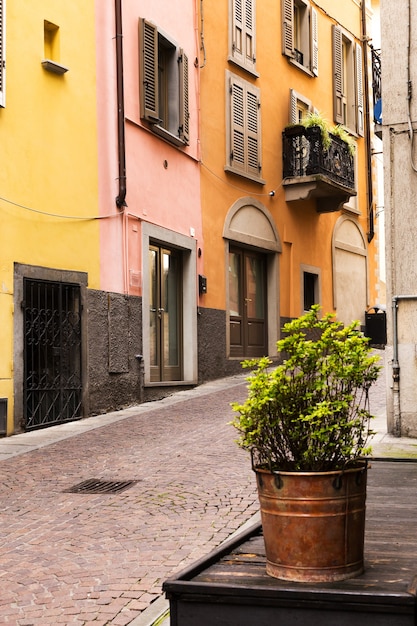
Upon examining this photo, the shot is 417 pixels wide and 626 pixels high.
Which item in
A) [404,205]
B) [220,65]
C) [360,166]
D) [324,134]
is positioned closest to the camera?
[404,205]

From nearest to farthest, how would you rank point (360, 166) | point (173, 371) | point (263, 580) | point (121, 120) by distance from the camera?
1. point (263, 580)
2. point (121, 120)
3. point (173, 371)
4. point (360, 166)

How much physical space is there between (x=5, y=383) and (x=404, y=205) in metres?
5.20

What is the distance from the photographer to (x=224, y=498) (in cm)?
698

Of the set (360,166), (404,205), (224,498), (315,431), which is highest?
Answer: (360,166)

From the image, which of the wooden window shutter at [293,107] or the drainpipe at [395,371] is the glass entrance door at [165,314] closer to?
the wooden window shutter at [293,107]

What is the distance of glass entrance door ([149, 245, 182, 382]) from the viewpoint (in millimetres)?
15031

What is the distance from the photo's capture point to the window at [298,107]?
19.9m

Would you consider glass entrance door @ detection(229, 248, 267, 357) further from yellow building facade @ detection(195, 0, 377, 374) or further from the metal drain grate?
the metal drain grate

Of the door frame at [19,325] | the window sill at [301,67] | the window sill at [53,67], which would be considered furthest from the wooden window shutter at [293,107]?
the door frame at [19,325]

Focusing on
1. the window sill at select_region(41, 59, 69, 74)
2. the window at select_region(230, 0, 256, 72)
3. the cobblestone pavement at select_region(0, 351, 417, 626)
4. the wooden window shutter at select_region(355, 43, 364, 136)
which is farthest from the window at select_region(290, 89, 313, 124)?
the cobblestone pavement at select_region(0, 351, 417, 626)

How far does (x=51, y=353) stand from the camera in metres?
12.1

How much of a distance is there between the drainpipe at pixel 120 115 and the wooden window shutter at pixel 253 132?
4.93m

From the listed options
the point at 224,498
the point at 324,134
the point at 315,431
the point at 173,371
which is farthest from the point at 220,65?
the point at 315,431

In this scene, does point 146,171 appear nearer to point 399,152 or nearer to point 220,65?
point 220,65
